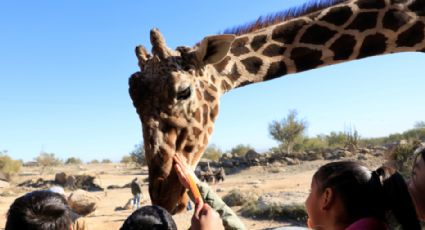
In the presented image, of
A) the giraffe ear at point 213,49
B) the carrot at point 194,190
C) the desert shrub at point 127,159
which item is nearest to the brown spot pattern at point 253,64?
the giraffe ear at point 213,49

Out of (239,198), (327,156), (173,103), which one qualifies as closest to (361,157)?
(327,156)

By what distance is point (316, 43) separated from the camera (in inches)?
185

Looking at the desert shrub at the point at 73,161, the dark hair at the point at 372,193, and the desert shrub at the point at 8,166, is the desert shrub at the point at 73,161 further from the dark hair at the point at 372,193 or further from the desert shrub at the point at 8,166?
the dark hair at the point at 372,193

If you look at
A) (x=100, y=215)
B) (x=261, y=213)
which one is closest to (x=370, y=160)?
(x=261, y=213)

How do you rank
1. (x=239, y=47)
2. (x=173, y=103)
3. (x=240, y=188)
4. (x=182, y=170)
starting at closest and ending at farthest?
(x=182, y=170) < (x=173, y=103) < (x=239, y=47) < (x=240, y=188)

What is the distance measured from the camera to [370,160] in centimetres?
2345

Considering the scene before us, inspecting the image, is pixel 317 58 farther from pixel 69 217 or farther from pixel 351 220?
pixel 69 217

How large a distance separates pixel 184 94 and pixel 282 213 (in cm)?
778

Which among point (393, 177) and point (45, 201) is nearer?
point (393, 177)

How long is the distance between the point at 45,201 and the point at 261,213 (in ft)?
32.5

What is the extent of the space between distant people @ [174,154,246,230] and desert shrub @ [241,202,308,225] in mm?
7614

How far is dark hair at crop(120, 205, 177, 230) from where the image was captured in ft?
6.24

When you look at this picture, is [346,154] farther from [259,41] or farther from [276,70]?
[259,41]

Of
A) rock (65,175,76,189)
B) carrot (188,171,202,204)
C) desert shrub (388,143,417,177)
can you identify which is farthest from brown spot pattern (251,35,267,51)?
rock (65,175,76,189)
